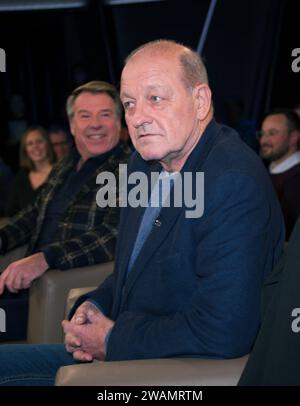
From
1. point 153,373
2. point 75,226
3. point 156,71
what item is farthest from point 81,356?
point 75,226

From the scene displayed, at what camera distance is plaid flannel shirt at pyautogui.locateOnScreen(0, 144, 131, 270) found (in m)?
2.68

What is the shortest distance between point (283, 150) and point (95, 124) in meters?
1.94

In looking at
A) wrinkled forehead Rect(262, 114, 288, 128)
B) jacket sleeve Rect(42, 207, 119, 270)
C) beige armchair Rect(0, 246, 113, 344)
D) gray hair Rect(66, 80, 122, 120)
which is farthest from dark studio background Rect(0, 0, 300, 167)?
beige armchair Rect(0, 246, 113, 344)

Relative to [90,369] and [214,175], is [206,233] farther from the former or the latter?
[90,369]

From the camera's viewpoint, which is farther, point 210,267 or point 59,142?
point 59,142

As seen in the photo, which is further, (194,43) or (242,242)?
(194,43)

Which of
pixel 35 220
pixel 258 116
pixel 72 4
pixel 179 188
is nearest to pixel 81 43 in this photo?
pixel 72 4

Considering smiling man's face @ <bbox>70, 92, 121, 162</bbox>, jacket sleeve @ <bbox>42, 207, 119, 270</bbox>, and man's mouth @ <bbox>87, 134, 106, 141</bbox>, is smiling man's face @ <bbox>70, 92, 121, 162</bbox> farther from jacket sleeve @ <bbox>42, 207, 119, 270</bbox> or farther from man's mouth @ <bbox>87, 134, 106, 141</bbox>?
jacket sleeve @ <bbox>42, 207, 119, 270</bbox>

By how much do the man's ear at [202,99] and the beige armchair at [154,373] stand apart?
0.66m

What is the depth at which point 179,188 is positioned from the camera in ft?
6.03

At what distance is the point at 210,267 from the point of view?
1.62m

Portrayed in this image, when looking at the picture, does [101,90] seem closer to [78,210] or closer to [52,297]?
[78,210]

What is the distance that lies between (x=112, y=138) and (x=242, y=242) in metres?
1.50

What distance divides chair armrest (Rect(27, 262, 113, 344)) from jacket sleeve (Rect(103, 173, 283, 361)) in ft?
3.02
